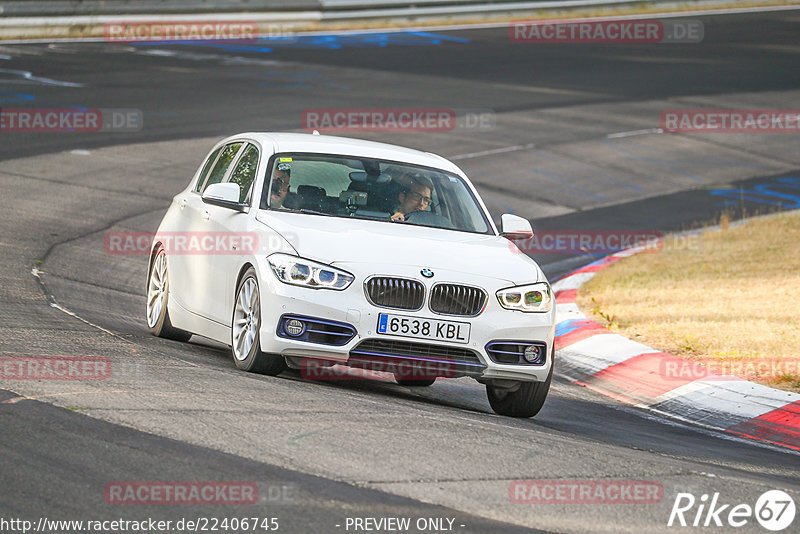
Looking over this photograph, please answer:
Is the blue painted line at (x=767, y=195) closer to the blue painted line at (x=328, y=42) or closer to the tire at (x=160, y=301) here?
the tire at (x=160, y=301)

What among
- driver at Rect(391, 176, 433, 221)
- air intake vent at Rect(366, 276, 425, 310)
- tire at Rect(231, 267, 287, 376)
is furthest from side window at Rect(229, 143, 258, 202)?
air intake vent at Rect(366, 276, 425, 310)

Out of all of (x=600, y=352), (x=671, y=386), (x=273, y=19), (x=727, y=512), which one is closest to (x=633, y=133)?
(x=273, y=19)

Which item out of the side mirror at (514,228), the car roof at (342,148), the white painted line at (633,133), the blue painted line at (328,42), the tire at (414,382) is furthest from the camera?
the blue painted line at (328,42)

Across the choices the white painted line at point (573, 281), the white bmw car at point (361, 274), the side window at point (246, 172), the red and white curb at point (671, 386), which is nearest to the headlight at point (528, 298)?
the white bmw car at point (361, 274)

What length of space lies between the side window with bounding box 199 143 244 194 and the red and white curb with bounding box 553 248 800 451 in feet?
11.0

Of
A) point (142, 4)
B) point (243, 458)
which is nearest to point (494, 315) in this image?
point (243, 458)

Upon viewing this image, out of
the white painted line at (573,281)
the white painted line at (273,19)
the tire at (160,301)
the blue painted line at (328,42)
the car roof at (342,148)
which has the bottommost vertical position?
the white painted line at (573,281)

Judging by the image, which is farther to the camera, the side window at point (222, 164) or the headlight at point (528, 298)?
the side window at point (222, 164)

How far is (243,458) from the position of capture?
5.83 m

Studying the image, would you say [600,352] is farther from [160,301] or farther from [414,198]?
[160,301]

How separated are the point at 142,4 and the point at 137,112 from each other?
10.8 m

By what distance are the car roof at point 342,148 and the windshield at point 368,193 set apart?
7cm

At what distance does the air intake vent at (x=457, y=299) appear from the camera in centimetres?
785

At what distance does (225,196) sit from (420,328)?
6.04ft
